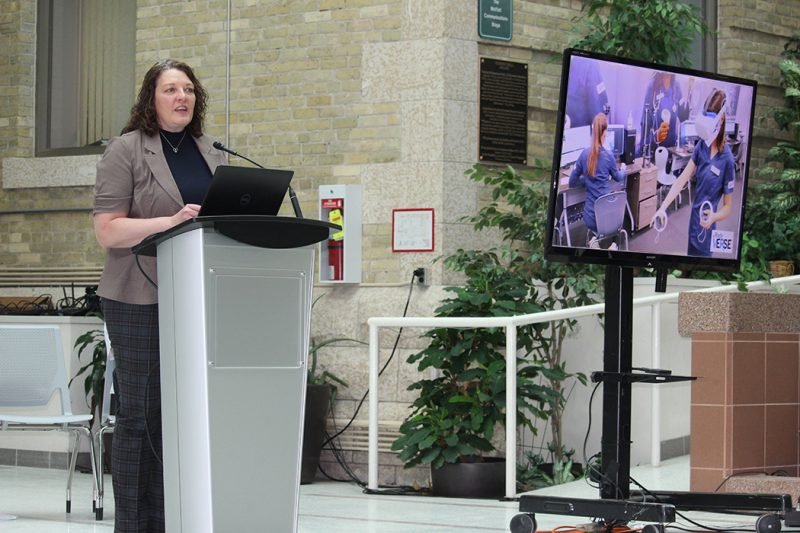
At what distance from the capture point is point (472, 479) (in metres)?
7.13

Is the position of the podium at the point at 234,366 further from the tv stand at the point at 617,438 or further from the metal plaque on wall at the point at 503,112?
the metal plaque on wall at the point at 503,112

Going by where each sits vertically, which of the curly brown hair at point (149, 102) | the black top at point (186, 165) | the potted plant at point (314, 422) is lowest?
the potted plant at point (314, 422)

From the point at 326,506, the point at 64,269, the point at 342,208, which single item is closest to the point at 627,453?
the point at 326,506

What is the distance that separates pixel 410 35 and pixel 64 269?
9.55 ft

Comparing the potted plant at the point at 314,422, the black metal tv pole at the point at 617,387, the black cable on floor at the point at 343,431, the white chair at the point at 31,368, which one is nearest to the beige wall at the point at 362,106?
the black cable on floor at the point at 343,431

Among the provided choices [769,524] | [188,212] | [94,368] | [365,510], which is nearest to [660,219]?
[769,524]

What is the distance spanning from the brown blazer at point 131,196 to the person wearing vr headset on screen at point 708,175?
1.74m

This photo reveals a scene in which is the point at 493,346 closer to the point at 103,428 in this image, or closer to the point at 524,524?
the point at 103,428

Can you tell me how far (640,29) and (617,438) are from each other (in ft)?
13.4

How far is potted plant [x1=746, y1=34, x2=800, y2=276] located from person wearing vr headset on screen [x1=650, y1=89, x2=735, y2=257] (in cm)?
388

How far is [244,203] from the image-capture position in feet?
11.6

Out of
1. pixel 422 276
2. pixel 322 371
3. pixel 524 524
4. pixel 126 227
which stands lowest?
pixel 524 524

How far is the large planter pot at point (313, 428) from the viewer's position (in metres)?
7.79

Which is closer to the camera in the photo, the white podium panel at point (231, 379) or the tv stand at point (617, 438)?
the white podium panel at point (231, 379)
